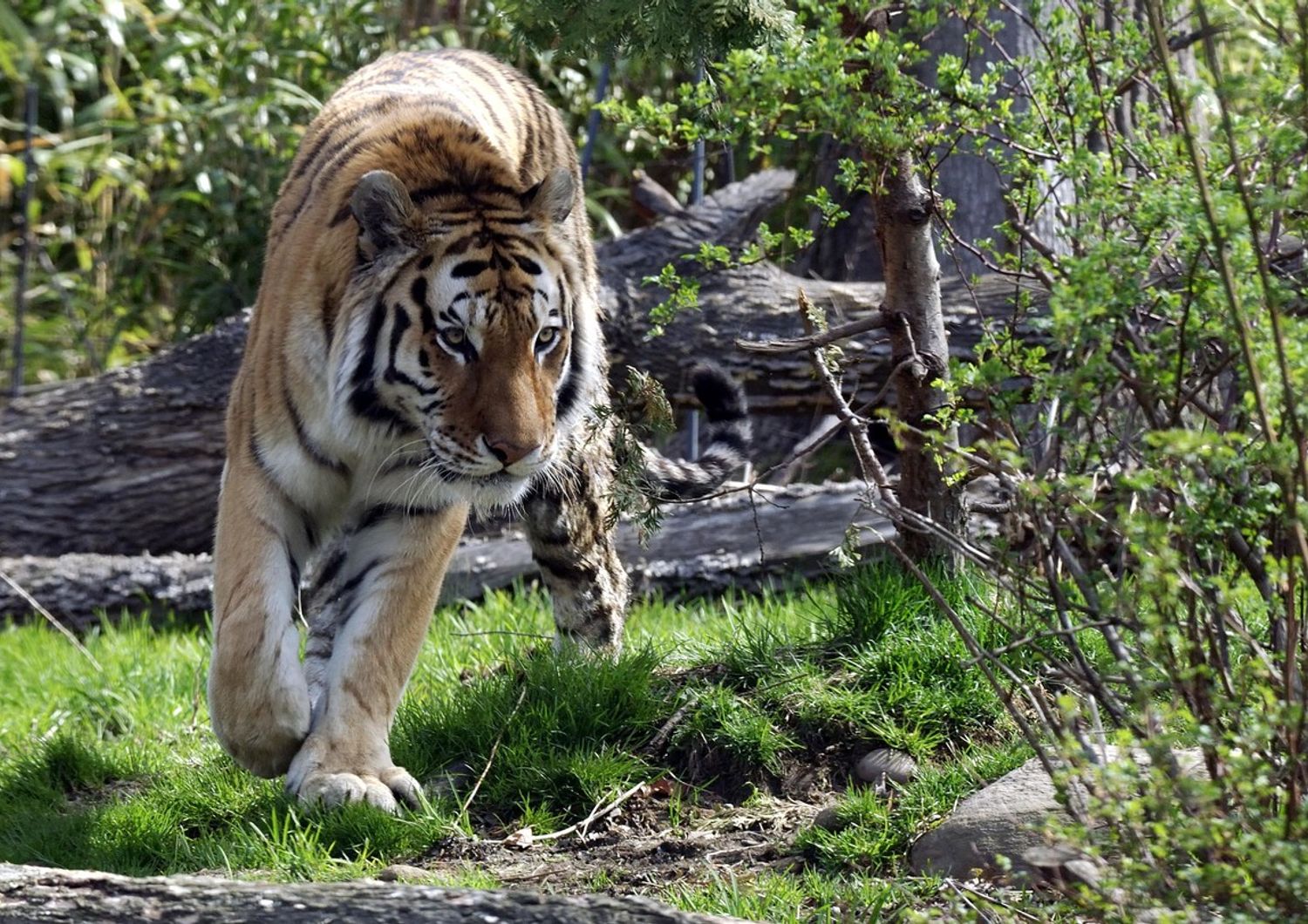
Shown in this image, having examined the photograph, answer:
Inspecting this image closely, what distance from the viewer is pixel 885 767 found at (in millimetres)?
4016

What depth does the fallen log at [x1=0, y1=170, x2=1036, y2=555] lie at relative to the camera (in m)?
7.02

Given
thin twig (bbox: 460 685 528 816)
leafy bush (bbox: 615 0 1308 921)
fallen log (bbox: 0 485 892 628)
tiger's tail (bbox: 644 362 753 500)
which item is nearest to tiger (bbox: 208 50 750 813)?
thin twig (bbox: 460 685 528 816)

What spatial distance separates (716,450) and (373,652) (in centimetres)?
154

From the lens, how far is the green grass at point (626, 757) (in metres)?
3.70

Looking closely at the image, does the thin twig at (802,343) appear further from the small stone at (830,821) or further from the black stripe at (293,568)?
the black stripe at (293,568)

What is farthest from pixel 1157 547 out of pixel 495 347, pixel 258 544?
pixel 258 544

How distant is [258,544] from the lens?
4.22 metres

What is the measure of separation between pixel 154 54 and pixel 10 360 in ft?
7.73

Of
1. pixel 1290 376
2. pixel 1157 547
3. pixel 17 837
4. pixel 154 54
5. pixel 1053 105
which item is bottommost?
pixel 17 837

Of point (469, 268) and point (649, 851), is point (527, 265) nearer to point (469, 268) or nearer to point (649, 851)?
point (469, 268)

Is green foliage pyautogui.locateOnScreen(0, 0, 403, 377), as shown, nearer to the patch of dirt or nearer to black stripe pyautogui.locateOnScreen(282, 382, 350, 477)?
black stripe pyautogui.locateOnScreen(282, 382, 350, 477)

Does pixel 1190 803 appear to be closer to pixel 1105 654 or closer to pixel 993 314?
pixel 1105 654

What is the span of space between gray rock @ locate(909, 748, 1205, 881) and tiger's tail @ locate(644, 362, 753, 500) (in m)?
1.90

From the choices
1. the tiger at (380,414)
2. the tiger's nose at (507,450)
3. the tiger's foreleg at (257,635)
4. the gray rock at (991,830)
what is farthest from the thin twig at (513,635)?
the gray rock at (991,830)
